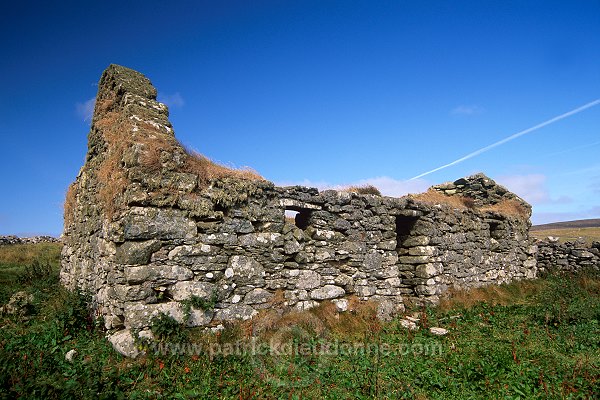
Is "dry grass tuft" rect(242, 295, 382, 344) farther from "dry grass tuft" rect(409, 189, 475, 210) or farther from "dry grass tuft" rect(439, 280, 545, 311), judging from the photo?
"dry grass tuft" rect(409, 189, 475, 210)

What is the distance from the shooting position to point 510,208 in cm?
1475

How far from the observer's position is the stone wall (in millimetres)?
15457

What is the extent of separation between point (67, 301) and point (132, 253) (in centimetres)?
282

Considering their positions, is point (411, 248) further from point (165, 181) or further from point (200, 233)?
point (165, 181)

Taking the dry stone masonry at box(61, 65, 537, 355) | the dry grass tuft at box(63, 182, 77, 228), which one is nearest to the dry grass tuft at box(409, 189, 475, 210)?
the dry stone masonry at box(61, 65, 537, 355)

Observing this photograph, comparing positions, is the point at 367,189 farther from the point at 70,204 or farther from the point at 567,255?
the point at 567,255

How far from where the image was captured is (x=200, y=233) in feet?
20.8

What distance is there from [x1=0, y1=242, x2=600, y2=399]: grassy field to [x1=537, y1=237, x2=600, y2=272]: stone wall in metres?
8.82

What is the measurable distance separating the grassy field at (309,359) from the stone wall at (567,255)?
882 centimetres

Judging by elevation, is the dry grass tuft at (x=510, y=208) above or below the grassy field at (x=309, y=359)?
above

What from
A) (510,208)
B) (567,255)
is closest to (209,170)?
(510,208)

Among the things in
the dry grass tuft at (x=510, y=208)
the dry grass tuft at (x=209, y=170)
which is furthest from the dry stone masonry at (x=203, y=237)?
the dry grass tuft at (x=510, y=208)

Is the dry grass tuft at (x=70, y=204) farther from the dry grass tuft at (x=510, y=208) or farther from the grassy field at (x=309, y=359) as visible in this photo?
the dry grass tuft at (x=510, y=208)

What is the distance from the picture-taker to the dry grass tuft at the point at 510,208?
14298mm
